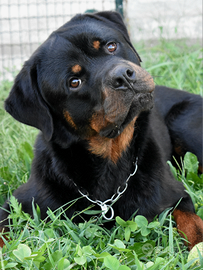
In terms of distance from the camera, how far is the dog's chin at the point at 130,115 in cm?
203

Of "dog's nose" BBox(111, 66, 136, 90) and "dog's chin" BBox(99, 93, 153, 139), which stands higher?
"dog's nose" BBox(111, 66, 136, 90)

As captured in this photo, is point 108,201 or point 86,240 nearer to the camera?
point 86,240

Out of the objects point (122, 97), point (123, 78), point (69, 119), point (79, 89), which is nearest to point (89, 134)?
point (69, 119)

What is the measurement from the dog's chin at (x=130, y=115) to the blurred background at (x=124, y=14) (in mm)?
3863

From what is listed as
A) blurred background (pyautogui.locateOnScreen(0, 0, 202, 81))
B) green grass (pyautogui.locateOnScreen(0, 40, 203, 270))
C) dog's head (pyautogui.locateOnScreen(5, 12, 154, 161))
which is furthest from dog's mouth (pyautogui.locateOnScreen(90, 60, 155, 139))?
blurred background (pyautogui.locateOnScreen(0, 0, 202, 81))

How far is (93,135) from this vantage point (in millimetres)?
2285

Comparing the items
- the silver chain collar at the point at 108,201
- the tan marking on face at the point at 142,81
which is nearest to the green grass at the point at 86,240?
the silver chain collar at the point at 108,201

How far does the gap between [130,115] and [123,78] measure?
0.93 ft

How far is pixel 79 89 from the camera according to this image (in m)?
2.17

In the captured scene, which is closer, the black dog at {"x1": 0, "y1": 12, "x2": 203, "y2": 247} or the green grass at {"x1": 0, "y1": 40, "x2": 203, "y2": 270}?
the green grass at {"x1": 0, "y1": 40, "x2": 203, "y2": 270}

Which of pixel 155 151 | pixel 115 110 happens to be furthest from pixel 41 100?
pixel 155 151

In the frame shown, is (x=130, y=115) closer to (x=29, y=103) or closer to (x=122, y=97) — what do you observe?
(x=122, y=97)

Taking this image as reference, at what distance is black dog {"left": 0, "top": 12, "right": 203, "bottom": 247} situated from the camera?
215 centimetres

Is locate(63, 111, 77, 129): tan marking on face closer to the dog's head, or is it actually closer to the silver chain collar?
the dog's head
